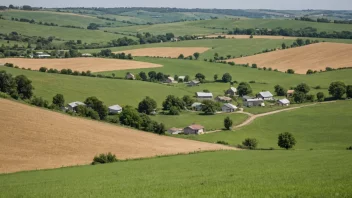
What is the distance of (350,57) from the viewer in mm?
124438

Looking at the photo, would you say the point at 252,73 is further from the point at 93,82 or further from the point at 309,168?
the point at 309,168

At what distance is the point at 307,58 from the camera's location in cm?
13162

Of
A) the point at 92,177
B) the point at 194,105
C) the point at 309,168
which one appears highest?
the point at 309,168

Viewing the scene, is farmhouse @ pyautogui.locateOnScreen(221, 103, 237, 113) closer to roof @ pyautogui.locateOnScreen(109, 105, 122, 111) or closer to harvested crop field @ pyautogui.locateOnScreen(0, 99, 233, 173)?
roof @ pyautogui.locateOnScreen(109, 105, 122, 111)

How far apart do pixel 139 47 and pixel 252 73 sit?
53875 millimetres

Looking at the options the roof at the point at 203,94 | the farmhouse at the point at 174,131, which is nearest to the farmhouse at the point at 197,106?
the roof at the point at 203,94

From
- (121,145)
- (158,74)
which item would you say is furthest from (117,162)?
(158,74)

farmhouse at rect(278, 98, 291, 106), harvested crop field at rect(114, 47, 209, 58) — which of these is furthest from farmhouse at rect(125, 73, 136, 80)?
farmhouse at rect(278, 98, 291, 106)

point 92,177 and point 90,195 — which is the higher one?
point 90,195

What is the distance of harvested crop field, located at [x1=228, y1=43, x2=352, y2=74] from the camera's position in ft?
405

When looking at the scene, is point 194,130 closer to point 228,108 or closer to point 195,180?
point 228,108

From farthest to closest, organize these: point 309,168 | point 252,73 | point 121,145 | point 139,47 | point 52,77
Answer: point 139,47 < point 252,73 < point 52,77 < point 121,145 < point 309,168

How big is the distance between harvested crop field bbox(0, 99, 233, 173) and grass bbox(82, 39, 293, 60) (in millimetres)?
95175

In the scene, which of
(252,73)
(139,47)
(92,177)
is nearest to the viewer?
(92,177)
